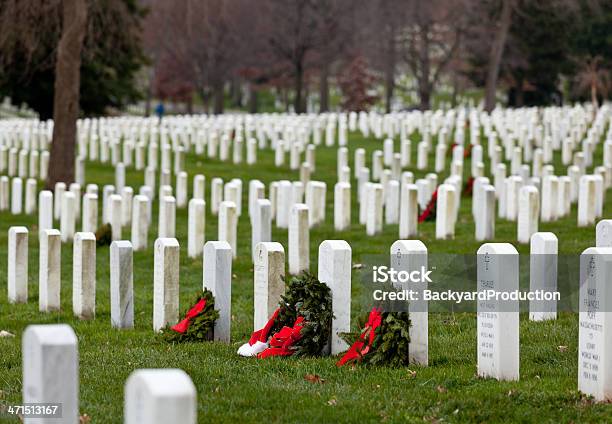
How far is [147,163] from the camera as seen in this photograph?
94.5ft

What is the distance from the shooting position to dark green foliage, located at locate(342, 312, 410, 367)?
738cm

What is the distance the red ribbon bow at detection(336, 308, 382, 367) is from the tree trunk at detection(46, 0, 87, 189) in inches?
620

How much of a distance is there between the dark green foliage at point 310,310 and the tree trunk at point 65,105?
1523 centimetres

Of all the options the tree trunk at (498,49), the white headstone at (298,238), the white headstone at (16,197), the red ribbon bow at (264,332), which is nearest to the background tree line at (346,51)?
the tree trunk at (498,49)

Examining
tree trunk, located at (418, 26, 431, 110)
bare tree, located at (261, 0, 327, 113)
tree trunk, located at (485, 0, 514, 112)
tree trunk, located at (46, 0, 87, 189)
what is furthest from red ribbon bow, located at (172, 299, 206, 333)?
tree trunk, located at (418, 26, 431, 110)

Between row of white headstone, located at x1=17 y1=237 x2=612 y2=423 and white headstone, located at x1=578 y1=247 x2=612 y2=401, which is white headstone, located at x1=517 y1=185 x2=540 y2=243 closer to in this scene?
row of white headstone, located at x1=17 y1=237 x2=612 y2=423

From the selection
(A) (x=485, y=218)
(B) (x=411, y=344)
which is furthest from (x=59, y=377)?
(A) (x=485, y=218)

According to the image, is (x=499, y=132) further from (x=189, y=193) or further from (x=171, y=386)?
(x=171, y=386)

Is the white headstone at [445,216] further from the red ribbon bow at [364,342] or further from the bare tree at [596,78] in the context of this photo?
the bare tree at [596,78]

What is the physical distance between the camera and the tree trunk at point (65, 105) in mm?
22312

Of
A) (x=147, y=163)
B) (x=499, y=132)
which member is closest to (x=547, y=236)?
(x=147, y=163)

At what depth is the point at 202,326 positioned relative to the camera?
29.1 feet

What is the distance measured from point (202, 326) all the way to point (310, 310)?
4.32ft

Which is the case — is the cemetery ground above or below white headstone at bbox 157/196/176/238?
below
